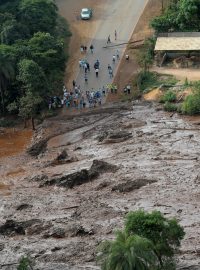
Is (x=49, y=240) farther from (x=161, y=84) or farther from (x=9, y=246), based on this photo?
(x=161, y=84)

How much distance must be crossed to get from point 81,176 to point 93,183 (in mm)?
1138

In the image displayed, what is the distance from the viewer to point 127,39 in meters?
69.5

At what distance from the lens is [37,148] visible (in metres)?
53.9

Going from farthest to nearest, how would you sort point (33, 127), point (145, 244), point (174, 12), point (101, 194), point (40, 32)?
point (174, 12), point (40, 32), point (33, 127), point (101, 194), point (145, 244)

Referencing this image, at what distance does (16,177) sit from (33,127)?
9.32 m

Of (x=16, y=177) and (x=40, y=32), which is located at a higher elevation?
(x=40, y=32)

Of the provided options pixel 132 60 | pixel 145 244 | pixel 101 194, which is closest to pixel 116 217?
pixel 101 194

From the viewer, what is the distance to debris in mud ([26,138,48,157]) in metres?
53.5

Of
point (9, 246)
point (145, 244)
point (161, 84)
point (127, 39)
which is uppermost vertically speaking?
point (127, 39)

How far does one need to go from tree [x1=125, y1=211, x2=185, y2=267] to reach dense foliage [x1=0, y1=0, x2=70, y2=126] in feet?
95.1

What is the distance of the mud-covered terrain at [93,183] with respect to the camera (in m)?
37.3

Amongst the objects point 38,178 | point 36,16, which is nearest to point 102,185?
point 38,178

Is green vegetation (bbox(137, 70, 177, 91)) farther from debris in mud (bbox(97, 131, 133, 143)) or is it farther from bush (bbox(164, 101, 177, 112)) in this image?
debris in mud (bbox(97, 131, 133, 143))

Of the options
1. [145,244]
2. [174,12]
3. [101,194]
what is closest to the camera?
[145,244]
